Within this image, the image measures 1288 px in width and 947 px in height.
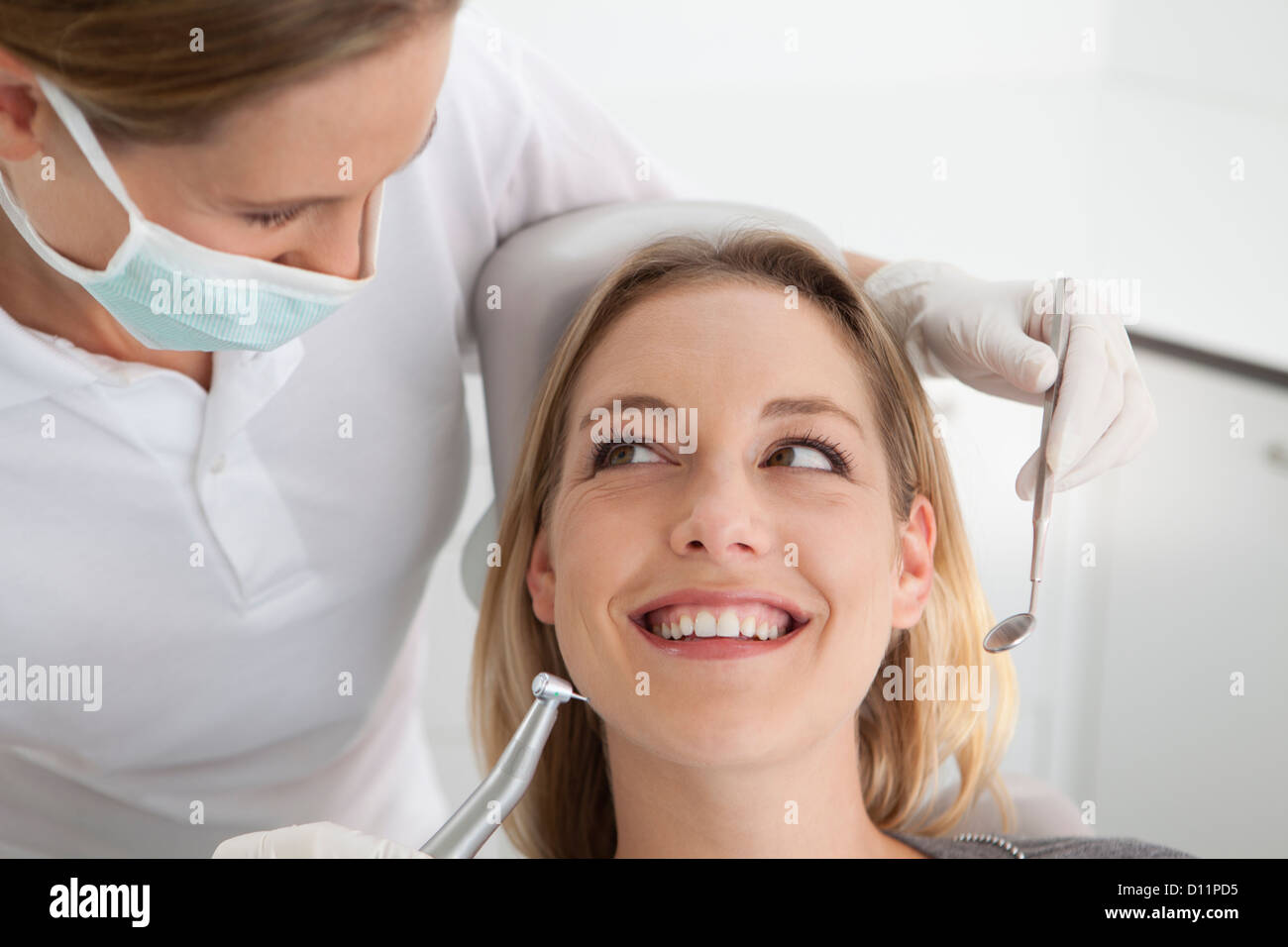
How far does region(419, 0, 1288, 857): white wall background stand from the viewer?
1792mm

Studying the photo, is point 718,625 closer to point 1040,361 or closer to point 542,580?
point 542,580

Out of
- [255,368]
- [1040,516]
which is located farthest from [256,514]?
[1040,516]

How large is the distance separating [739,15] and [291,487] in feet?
3.49

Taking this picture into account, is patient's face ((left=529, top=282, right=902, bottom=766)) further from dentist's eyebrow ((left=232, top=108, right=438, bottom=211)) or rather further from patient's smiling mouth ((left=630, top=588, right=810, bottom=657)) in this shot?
dentist's eyebrow ((left=232, top=108, right=438, bottom=211))

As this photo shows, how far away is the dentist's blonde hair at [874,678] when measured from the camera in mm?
1177

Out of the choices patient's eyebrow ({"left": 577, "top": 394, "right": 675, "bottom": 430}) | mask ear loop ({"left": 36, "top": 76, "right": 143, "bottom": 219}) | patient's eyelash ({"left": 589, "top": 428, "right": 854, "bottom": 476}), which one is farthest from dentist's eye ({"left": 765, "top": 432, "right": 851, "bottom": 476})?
mask ear loop ({"left": 36, "top": 76, "right": 143, "bottom": 219})

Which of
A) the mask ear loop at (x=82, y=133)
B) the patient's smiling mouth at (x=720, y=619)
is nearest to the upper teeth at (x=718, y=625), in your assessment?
the patient's smiling mouth at (x=720, y=619)

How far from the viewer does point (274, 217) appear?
82 cm

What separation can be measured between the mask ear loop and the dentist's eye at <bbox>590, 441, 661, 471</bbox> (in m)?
0.47

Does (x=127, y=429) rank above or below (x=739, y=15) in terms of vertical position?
below

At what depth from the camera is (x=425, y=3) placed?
2.41ft

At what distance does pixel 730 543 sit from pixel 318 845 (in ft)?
1.32
